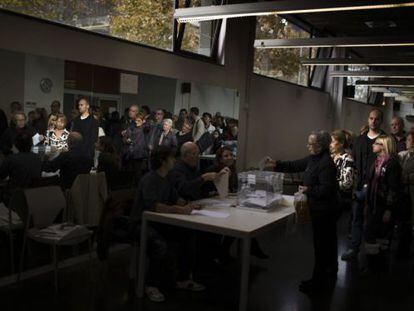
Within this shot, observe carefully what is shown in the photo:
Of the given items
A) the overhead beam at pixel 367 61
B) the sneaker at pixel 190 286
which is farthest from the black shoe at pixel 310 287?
the overhead beam at pixel 367 61

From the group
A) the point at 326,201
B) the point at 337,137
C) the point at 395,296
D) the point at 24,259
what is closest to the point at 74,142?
the point at 24,259

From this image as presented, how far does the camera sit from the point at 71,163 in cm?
423

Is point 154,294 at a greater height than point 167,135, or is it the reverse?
point 167,135

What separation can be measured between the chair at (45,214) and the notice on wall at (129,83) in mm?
1403

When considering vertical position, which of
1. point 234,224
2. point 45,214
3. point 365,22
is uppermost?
point 365,22

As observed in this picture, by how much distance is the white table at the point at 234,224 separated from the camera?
3135 millimetres

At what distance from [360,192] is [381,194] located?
317 millimetres

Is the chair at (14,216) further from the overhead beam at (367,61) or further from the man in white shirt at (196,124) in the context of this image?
the overhead beam at (367,61)

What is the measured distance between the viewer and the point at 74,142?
4.32 m

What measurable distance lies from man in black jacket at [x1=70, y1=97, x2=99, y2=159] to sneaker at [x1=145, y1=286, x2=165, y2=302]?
60.7 inches

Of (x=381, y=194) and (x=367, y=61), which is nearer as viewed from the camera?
(x=381, y=194)

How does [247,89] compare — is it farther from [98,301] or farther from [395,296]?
[98,301]

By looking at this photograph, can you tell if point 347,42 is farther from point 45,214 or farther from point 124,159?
point 45,214

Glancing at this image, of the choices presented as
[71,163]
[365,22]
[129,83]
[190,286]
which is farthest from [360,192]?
[365,22]
